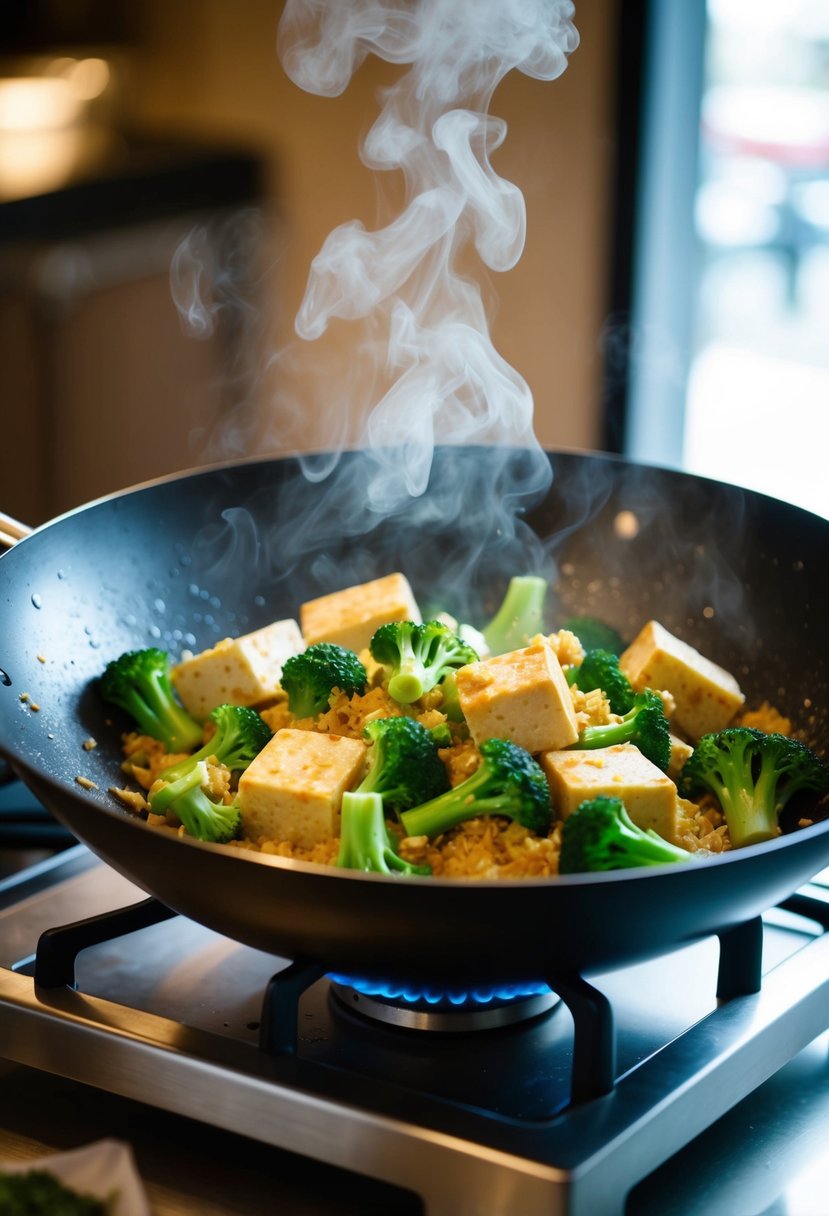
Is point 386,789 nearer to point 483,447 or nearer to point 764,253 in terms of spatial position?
point 483,447

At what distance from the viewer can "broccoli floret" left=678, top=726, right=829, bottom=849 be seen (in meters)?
1.31

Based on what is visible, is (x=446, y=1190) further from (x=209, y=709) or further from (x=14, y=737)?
(x=209, y=709)

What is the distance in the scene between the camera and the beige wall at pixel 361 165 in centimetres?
300

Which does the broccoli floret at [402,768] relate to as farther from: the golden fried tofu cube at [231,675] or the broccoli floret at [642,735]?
the golden fried tofu cube at [231,675]

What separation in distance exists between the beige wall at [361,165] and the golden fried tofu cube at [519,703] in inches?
77.5

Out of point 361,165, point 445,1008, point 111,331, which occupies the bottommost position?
point 445,1008

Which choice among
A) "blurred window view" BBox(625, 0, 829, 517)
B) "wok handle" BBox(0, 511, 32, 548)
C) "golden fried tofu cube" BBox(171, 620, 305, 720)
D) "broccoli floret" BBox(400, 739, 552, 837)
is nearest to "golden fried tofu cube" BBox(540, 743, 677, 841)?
"broccoli floret" BBox(400, 739, 552, 837)

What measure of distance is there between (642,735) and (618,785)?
17 cm

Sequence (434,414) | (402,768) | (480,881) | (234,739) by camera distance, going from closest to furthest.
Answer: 1. (480,881)
2. (402,768)
3. (234,739)
4. (434,414)

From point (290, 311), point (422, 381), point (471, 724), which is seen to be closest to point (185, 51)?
point (290, 311)

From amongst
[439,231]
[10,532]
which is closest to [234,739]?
[10,532]

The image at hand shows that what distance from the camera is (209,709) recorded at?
1.56 meters

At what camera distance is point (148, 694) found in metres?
1.49

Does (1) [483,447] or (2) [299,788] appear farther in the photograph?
(1) [483,447]
